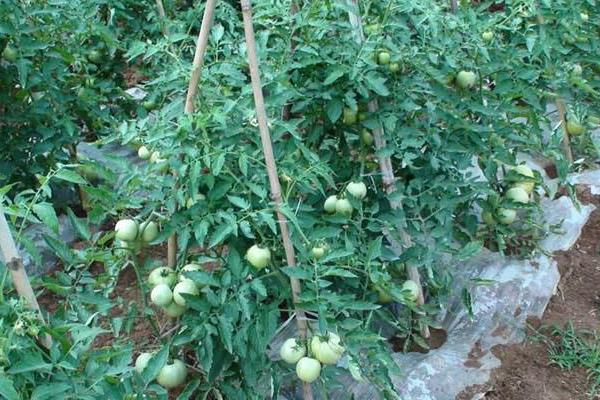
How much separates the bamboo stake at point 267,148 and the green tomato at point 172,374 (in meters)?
0.33

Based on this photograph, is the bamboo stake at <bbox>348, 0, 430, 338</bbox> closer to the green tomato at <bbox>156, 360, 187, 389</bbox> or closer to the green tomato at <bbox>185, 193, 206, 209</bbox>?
the green tomato at <bbox>185, 193, 206, 209</bbox>

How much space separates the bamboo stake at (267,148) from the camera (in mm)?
1594

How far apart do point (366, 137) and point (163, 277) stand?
0.78 metres

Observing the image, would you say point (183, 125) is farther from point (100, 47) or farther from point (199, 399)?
point (100, 47)

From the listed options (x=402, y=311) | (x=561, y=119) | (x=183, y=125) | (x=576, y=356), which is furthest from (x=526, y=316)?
(x=183, y=125)

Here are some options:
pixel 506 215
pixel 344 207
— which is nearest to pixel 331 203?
pixel 344 207

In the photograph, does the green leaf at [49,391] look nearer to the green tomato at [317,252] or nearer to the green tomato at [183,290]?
the green tomato at [183,290]

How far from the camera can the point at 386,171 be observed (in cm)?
225

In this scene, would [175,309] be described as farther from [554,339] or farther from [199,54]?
[554,339]

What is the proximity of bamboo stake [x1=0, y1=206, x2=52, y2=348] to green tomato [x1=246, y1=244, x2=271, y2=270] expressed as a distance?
0.54m

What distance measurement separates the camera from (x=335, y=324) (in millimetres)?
1755

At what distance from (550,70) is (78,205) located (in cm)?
203

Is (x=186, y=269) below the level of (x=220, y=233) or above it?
below

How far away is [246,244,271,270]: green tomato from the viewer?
1.75m
